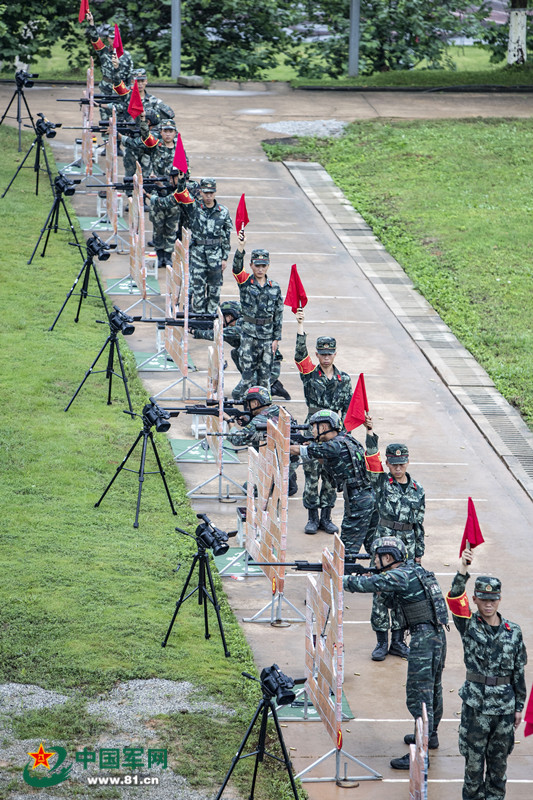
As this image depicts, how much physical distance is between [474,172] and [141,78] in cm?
824

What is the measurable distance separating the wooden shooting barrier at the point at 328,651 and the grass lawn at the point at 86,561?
2.07 ft

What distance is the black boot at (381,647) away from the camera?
13.4 meters

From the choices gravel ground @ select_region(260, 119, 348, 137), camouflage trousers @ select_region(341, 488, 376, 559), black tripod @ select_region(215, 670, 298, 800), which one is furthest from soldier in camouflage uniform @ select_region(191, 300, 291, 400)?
gravel ground @ select_region(260, 119, 348, 137)

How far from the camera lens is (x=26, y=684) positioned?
12352 millimetres

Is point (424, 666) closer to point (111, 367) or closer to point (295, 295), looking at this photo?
point (295, 295)

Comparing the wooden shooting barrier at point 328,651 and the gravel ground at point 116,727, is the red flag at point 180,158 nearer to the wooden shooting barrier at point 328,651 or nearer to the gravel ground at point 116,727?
the gravel ground at point 116,727

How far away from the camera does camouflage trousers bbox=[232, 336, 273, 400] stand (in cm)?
1822

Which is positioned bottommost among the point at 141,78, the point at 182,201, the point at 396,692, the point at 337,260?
the point at 396,692

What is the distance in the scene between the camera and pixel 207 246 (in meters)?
20.3

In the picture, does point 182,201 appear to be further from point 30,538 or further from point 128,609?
point 128,609

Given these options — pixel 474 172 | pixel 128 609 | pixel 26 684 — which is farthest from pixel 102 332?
pixel 474 172

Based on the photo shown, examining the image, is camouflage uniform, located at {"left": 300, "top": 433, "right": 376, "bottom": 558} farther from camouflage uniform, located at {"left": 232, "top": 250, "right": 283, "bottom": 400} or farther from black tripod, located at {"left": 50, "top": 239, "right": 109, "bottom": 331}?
black tripod, located at {"left": 50, "top": 239, "right": 109, "bottom": 331}

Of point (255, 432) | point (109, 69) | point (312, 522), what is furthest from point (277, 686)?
point (109, 69)

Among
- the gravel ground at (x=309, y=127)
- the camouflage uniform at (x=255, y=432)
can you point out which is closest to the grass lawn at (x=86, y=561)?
the camouflage uniform at (x=255, y=432)
